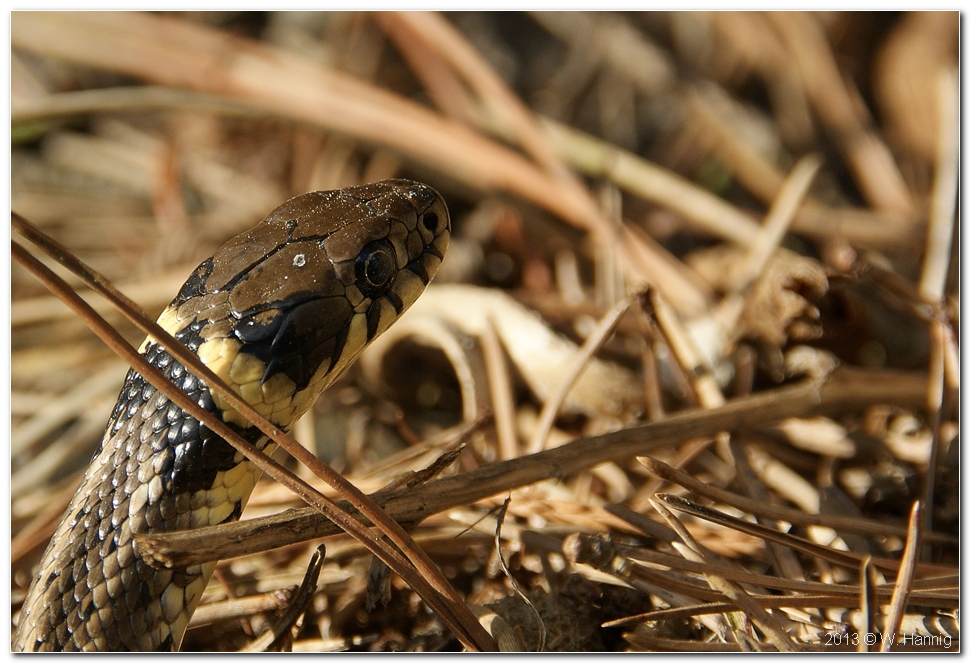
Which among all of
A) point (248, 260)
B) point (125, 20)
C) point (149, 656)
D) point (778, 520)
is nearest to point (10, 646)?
point (149, 656)

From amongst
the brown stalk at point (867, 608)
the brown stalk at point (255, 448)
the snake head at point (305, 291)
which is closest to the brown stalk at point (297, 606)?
the brown stalk at point (255, 448)

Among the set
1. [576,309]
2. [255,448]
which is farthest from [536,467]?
[576,309]

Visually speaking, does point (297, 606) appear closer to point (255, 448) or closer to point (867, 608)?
point (255, 448)

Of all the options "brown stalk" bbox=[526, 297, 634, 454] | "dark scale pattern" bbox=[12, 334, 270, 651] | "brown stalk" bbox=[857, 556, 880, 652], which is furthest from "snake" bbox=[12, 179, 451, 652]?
"brown stalk" bbox=[857, 556, 880, 652]

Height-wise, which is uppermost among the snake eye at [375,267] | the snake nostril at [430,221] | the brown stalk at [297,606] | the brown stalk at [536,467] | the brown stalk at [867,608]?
the snake nostril at [430,221]

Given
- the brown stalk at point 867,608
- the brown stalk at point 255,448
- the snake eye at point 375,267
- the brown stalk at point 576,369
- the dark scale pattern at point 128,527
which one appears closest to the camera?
the brown stalk at point 255,448

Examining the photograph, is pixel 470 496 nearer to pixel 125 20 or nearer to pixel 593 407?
pixel 593 407

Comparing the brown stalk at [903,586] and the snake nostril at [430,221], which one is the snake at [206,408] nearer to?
the snake nostril at [430,221]
